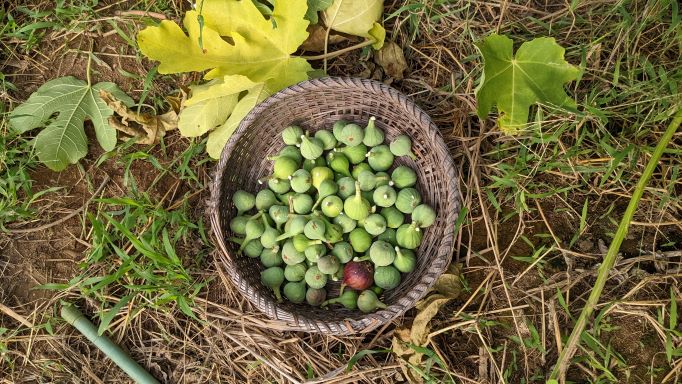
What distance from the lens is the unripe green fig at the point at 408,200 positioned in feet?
8.62

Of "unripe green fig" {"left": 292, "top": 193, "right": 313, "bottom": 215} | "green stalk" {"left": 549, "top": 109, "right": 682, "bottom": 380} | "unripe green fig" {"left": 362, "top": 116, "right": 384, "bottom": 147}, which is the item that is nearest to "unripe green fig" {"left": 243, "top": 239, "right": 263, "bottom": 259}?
"unripe green fig" {"left": 292, "top": 193, "right": 313, "bottom": 215}

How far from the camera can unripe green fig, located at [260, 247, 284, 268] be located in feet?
8.87

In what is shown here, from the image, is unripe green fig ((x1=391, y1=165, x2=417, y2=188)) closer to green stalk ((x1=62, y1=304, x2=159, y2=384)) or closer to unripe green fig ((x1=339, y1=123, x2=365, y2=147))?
unripe green fig ((x1=339, y1=123, x2=365, y2=147))

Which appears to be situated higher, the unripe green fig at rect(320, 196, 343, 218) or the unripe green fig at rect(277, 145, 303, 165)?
the unripe green fig at rect(277, 145, 303, 165)

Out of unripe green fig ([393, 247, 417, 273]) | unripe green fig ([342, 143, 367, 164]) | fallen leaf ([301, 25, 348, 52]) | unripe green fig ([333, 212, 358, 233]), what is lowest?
unripe green fig ([393, 247, 417, 273])

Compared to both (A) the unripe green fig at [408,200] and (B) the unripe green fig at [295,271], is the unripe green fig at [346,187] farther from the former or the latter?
(B) the unripe green fig at [295,271]

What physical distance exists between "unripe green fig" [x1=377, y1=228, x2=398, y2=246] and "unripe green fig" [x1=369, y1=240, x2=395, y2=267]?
98 mm

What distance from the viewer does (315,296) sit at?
104 inches

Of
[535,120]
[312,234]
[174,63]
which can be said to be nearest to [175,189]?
[174,63]

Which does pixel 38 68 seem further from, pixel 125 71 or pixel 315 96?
pixel 315 96

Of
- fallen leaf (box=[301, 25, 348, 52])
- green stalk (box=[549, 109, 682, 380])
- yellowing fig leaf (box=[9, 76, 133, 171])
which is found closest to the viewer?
green stalk (box=[549, 109, 682, 380])

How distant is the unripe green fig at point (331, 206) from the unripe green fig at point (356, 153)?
232mm

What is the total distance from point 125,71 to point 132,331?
1.39m

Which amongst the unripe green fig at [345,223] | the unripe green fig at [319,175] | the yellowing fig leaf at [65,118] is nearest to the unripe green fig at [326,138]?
the unripe green fig at [319,175]
